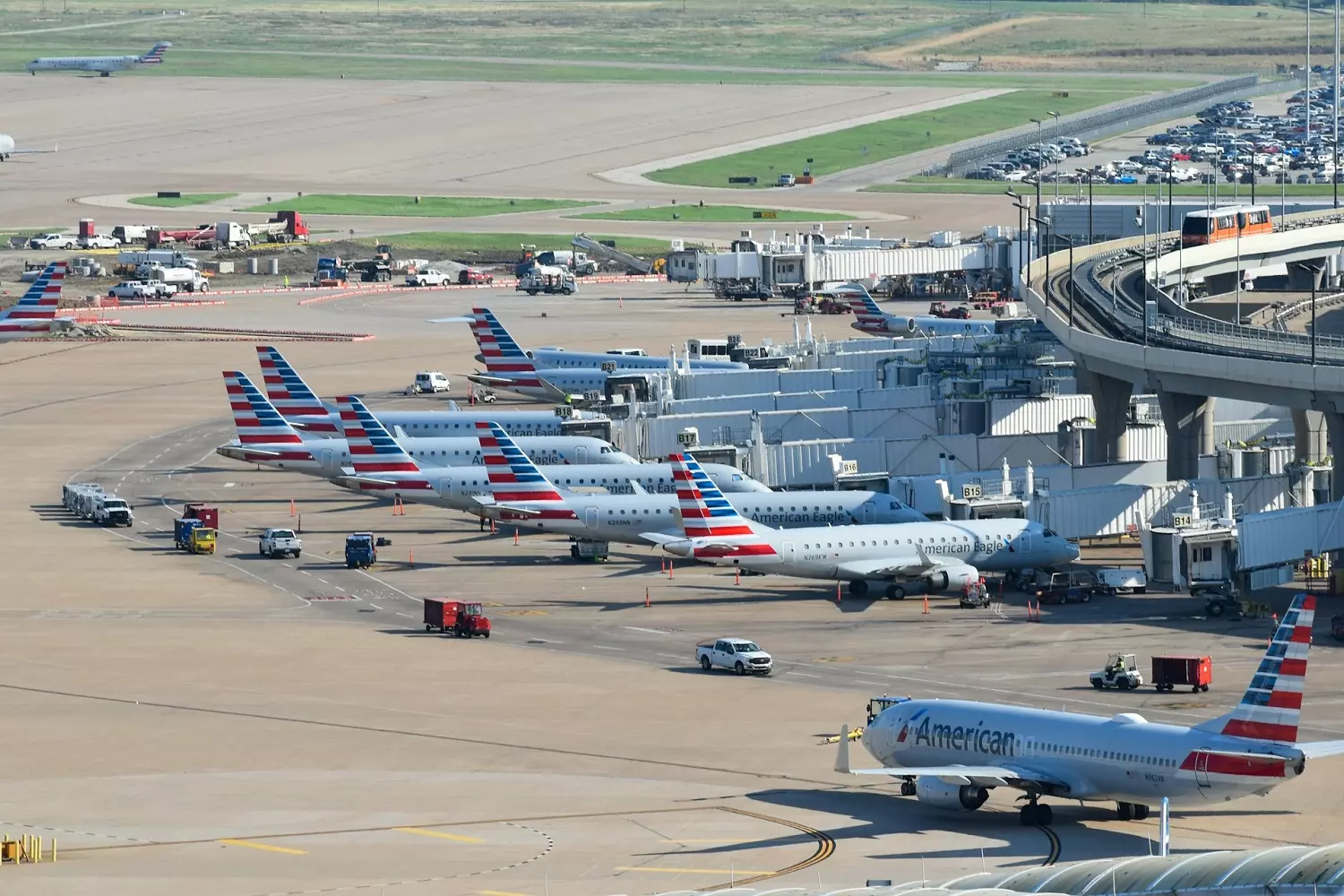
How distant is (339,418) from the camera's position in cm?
12988

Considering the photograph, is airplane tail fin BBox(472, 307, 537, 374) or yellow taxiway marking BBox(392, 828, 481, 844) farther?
airplane tail fin BBox(472, 307, 537, 374)

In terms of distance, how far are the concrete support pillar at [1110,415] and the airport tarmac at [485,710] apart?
790 inches

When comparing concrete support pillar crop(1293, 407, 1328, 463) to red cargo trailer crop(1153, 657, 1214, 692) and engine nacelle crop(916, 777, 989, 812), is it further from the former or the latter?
engine nacelle crop(916, 777, 989, 812)

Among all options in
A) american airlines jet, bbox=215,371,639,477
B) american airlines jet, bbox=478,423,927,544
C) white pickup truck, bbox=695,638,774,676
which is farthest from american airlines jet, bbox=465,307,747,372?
white pickup truck, bbox=695,638,774,676

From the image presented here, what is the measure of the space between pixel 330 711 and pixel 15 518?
4434 centimetres

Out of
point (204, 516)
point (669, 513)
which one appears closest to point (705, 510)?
point (669, 513)

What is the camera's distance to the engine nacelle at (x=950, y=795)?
6328cm

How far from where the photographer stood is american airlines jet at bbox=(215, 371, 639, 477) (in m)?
120

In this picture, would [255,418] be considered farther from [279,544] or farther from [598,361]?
[598,361]

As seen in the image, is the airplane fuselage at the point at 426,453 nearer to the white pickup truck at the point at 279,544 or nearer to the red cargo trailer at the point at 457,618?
the white pickup truck at the point at 279,544

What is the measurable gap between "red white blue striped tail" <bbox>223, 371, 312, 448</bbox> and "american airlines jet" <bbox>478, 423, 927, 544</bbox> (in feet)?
64.0

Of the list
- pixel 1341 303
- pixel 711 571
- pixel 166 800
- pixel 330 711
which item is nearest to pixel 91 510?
pixel 711 571

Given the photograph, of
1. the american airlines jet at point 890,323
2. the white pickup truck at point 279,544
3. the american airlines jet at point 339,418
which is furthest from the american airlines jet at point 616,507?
the american airlines jet at point 890,323

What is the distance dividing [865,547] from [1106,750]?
3599 centimetres
